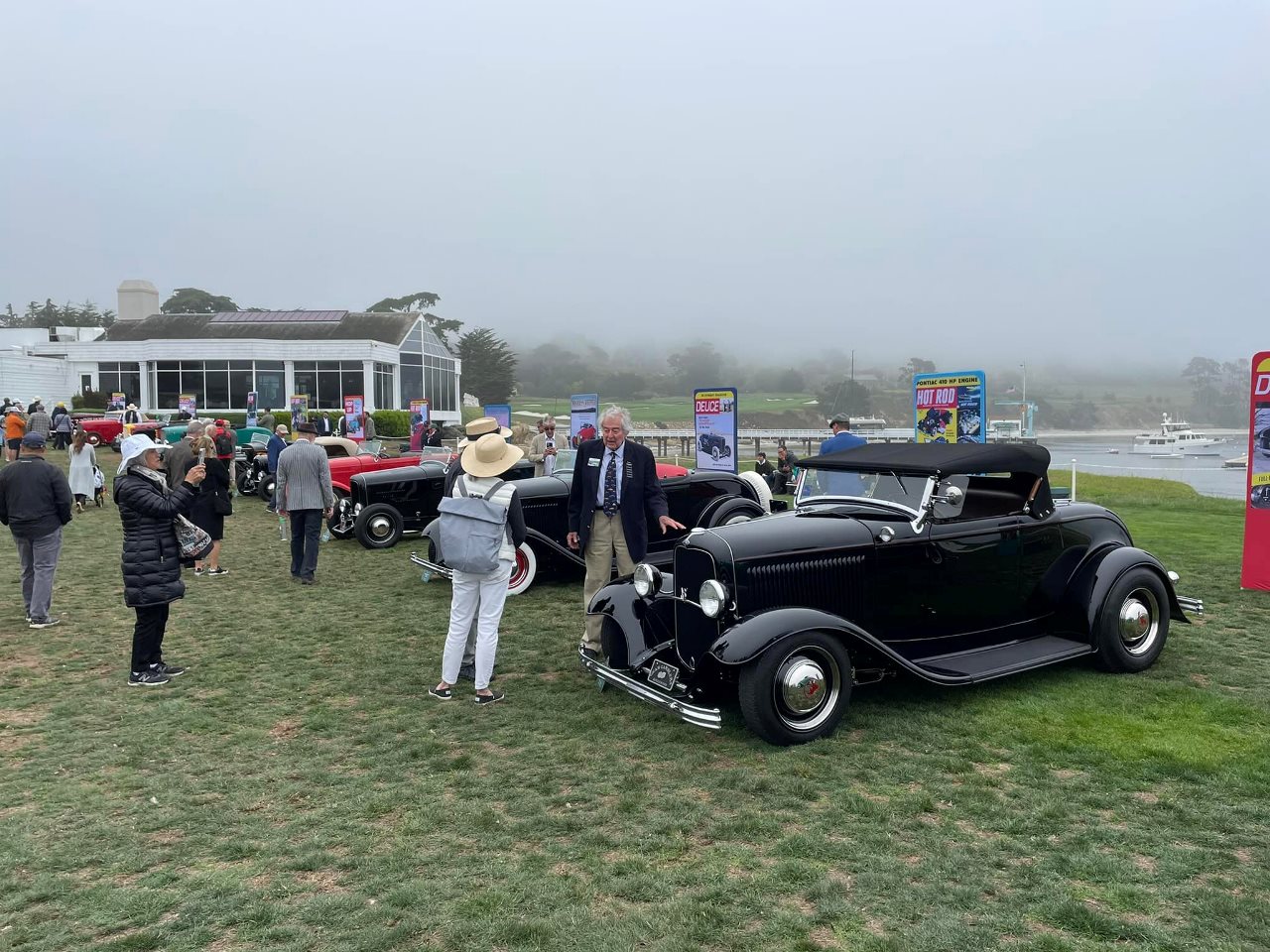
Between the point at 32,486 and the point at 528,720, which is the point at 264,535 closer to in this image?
the point at 32,486

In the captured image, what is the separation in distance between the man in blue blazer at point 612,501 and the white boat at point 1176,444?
82.0 meters

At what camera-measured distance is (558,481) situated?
10281 millimetres

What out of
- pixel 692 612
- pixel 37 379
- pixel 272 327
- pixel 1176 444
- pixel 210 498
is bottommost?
pixel 1176 444

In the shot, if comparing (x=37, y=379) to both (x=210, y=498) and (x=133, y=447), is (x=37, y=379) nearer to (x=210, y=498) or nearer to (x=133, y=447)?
(x=210, y=498)

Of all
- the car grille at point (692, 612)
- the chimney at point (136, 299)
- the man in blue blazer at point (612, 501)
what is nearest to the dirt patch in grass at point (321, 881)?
the car grille at point (692, 612)

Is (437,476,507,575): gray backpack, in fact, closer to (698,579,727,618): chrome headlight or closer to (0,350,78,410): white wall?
(698,579,727,618): chrome headlight

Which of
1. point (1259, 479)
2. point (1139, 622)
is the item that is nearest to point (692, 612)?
point (1139, 622)

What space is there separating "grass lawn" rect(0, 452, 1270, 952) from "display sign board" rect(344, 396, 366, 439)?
65.8ft

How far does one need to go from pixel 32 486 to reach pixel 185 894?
584 centimetres

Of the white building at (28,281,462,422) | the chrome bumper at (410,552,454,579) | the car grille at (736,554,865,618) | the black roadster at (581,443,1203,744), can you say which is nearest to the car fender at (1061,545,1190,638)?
the black roadster at (581,443,1203,744)

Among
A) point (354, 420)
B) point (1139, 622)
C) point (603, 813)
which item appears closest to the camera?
point (603, 813)

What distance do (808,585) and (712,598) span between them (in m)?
0.68

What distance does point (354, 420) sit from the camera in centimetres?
2722

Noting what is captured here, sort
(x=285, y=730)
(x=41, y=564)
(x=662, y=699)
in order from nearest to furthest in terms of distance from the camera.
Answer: (x=662, y=699)
(x=285, y=730)
(x=41, y=564)
